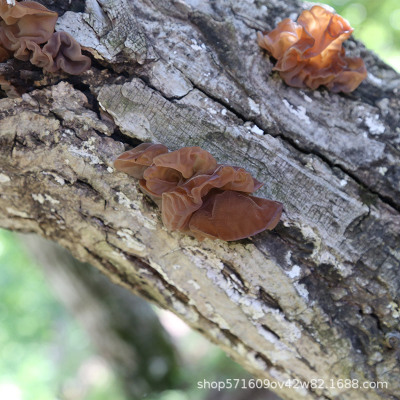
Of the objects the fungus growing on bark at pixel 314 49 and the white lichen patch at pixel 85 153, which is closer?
the white lichen patch at pixel 85 153

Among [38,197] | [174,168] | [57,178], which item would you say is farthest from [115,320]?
[174,168]

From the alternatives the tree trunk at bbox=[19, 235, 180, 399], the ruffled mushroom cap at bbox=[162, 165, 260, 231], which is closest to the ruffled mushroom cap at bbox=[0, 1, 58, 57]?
the ruffled mushroom cap at bbox=[162, 165, 260, 231]

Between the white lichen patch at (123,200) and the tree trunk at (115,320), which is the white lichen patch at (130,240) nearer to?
the white lichen patch at (123,200)

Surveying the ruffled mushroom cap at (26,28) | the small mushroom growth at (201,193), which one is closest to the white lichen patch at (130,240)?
the small mushroom growth at (201,193)

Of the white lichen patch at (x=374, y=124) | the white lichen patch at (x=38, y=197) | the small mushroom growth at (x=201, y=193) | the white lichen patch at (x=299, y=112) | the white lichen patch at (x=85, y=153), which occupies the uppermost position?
the white lichen patch at (x=374, y=124)

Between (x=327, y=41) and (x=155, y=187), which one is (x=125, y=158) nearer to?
(x=155, y=187)

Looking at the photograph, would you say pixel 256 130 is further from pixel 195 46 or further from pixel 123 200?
pixel 123 200

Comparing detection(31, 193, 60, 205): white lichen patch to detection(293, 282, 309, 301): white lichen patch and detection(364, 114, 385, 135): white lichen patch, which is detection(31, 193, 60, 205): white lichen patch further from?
detection(364, 114, 385, 135): white lichen patch
